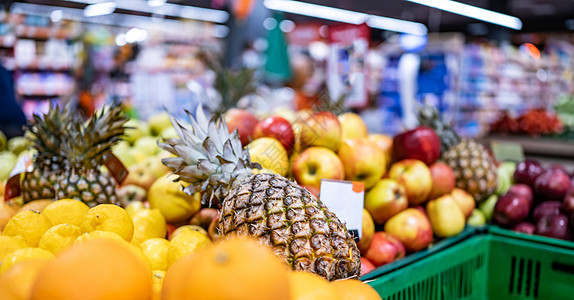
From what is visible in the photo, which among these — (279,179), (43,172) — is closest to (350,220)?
(279,179)

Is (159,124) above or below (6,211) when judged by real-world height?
above

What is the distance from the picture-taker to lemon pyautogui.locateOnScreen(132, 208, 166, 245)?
161 centimetres

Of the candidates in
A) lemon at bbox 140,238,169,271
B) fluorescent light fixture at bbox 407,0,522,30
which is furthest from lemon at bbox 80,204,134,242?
fluorescent light fixture at bbox 407,0,522,30

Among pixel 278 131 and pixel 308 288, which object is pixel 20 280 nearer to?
pixel 308 288

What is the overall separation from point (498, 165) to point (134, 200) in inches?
91.4

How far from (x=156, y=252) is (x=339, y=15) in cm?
1529

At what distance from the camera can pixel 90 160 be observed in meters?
1.89

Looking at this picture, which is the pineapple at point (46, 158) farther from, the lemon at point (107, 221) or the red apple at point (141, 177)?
the lemon at point (107, 221)

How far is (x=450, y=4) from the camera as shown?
1112 centimetres

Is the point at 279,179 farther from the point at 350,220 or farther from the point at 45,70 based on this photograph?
the point at 45,70

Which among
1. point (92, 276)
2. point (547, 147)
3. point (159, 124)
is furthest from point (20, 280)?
point (547, 147)

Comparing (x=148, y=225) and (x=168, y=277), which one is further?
(x=148, y=225)

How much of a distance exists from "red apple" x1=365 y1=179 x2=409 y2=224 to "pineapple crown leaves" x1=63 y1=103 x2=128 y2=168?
1.19 metres

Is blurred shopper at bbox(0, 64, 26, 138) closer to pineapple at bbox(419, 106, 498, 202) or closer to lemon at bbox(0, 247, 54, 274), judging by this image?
lemon at bbox(0, 247, 54, 274)
